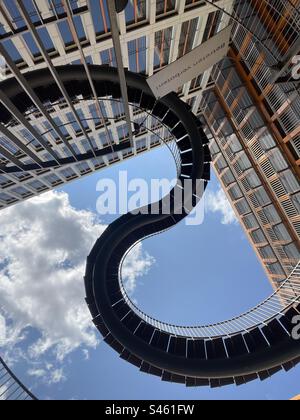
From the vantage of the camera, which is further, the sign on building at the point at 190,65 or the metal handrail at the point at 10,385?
the metal handrail at the point at 10,385

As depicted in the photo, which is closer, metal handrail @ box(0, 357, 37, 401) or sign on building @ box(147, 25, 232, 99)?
sign on building @ box(147, 25, 232, 99)

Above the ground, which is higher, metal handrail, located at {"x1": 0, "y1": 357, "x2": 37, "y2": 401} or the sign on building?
the sign on building

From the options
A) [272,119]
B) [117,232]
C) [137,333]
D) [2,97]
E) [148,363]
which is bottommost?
[148,363]

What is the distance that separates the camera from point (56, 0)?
711 inches

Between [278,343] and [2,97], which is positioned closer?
[2,97]

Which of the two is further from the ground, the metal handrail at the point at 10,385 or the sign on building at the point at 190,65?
the sign on building at the point at 190,65

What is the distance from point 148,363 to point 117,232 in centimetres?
718

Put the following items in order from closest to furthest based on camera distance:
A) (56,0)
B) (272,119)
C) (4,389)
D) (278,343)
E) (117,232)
Result: (4,389)
(278,343)
(117,232)
(56,0)
(272,119)

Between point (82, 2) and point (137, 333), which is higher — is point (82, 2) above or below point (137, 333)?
above

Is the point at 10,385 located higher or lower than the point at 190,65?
lower

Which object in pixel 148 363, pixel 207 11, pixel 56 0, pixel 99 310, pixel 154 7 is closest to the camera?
pixel 148 363

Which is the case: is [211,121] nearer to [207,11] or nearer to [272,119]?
[272,119]

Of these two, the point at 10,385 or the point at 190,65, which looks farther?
the point at 10,385

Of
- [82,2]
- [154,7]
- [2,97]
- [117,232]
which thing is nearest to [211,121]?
[154,7]
